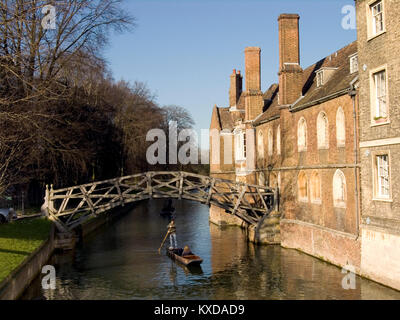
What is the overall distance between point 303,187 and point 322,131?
127 inches

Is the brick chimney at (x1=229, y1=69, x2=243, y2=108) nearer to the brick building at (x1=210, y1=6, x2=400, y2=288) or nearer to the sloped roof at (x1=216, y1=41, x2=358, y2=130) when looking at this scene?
the sloped roof at (x1=216, y1=41, x2=358, y2=130)

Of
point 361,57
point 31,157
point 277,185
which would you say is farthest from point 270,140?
point 31,157

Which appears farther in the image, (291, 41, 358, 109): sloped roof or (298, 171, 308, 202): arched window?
(298, 171, 308, 202): arched window

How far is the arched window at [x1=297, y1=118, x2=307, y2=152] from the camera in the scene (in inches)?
903

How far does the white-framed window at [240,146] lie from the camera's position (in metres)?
31.6

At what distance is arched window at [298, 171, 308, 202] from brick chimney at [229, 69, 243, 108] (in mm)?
14994

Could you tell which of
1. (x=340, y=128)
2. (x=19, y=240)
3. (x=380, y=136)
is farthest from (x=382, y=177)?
(x=19, y=240)

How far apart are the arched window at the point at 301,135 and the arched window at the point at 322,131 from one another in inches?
66.0

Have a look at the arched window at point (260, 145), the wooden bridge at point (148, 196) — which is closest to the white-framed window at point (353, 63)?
the wooden bridge at point (148, 196)

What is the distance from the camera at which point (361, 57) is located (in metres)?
16.6

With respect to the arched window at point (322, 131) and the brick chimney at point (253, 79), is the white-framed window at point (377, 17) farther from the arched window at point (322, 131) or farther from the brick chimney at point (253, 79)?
the brick chimney at point (253, 79)

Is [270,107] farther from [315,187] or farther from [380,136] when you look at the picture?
[380,136]

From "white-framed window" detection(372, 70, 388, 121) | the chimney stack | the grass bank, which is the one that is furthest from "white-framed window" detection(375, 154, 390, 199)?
the chimney stack
